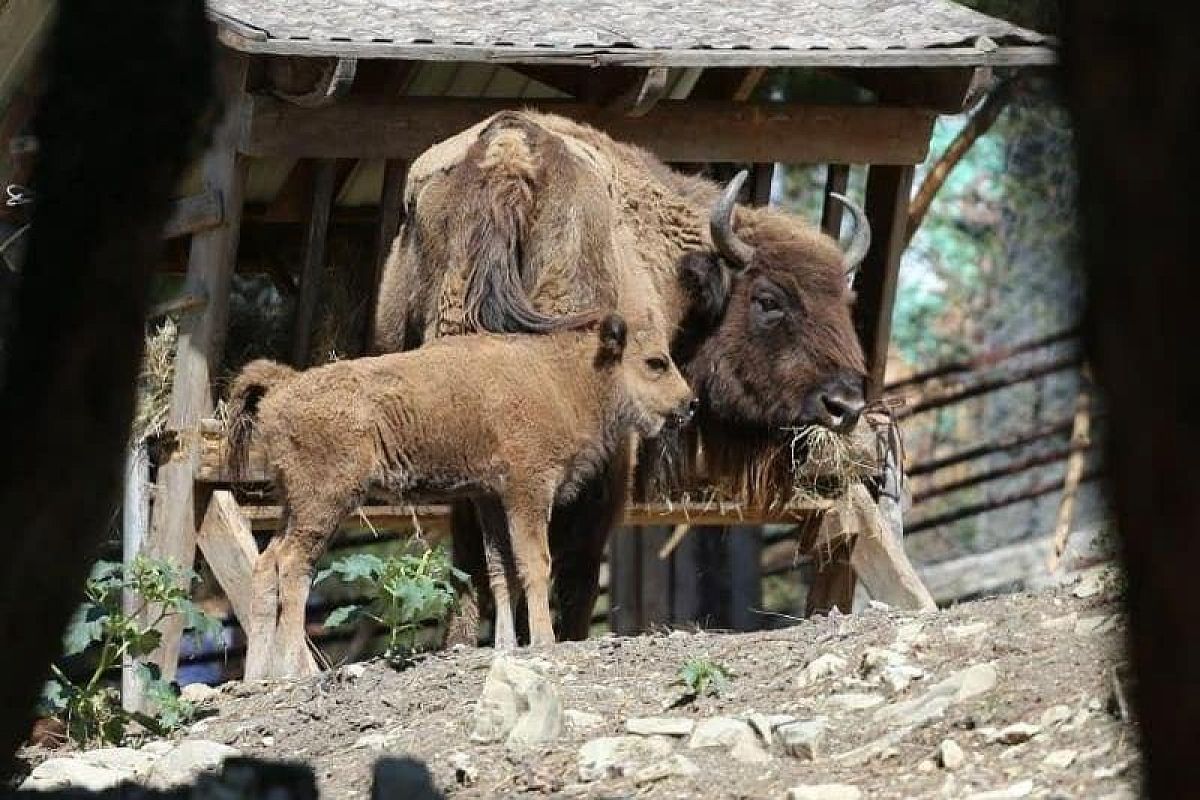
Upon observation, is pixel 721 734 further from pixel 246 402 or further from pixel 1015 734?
pixel 246 402

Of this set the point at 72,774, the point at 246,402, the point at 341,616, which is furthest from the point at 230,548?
the point at 72,774

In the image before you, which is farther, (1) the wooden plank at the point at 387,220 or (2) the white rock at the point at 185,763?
(1) the wooden plank at the point at 387,220

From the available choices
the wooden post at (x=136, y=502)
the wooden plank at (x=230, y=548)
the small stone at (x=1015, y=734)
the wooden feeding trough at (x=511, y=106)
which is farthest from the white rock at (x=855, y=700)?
the wooden post at (x=136, y=502)

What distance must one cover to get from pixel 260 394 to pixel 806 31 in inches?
140

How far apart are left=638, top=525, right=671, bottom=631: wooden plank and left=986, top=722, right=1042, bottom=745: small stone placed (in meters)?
11.3

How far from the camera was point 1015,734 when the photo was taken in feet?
17.7

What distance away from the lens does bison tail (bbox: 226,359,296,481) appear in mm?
8258

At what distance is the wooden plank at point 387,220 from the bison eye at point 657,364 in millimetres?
2132

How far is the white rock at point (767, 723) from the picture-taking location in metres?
5.82

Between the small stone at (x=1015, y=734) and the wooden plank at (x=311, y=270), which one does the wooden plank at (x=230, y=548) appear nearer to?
the wooden plank at (x=311, y=270)

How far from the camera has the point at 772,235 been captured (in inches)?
414

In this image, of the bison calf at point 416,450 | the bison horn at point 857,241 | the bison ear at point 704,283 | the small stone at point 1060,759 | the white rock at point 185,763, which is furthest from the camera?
the bison horn at point 857,241

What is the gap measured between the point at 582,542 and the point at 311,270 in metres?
1.93

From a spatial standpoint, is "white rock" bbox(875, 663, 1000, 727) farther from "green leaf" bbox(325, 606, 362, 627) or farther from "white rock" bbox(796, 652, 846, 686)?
"green leaf" bbox(325, 606, 362, 627)
